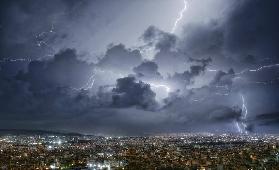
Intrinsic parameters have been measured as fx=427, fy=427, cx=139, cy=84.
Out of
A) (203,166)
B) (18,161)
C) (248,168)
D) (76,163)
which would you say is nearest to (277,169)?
(248,168)

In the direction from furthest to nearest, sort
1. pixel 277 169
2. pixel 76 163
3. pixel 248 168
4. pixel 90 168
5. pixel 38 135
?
1. pixel 38 135
2. pixel 76 163
3. pixel 90 168
4. pixel 248 168
5. pixel 277 169

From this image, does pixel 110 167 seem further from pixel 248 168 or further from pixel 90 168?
pixel 248 168

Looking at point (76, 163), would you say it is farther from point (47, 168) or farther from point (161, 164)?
point (161, 164)

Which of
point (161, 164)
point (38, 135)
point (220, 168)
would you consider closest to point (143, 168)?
point (161, 164)

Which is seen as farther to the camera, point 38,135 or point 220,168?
point 38,135

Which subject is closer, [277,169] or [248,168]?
[277,169]

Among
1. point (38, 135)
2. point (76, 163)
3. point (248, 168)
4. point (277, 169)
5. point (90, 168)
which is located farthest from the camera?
point (38, 135)

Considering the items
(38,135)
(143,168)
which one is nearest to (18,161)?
(143,168)

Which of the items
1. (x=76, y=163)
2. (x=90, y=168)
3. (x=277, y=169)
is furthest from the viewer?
(x=76, y=163)
